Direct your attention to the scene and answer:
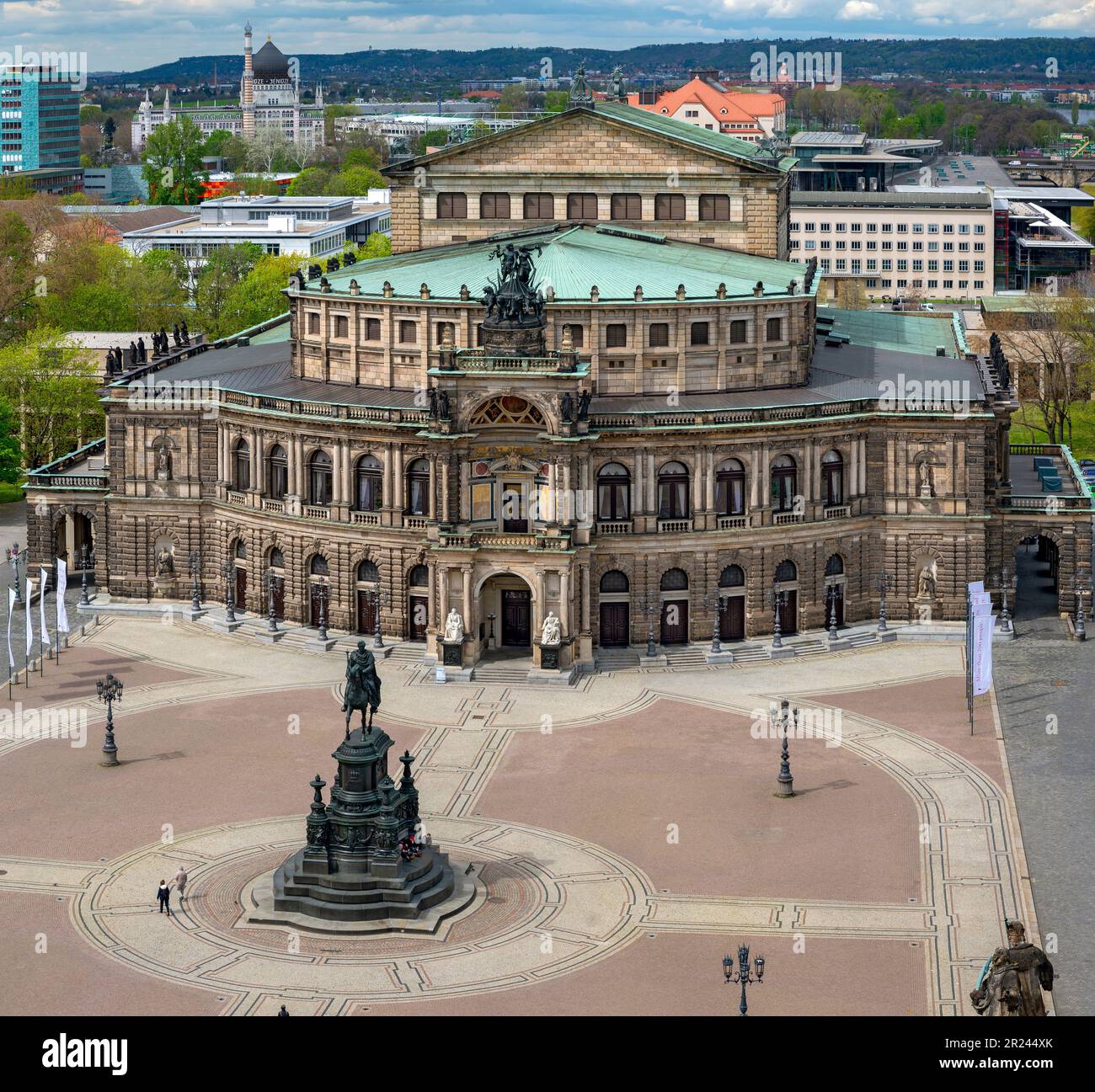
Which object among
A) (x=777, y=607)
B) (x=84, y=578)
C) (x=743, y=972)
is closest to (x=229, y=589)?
(x=84, y=578)

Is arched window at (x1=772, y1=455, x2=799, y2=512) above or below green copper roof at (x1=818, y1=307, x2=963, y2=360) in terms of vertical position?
below

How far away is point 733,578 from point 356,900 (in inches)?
1819

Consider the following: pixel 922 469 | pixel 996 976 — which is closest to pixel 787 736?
pixel 922 469

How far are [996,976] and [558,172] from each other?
265 ft

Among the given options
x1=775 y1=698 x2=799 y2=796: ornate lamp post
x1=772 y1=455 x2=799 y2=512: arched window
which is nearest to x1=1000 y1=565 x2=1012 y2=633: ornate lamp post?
x1=772 y1=455 x2=799 y2=512: arched window

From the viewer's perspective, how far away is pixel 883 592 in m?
127

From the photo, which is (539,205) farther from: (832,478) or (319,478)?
(832,478)

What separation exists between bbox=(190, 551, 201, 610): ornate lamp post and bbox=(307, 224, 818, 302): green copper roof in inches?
674

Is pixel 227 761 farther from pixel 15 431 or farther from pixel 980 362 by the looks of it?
pixel 15 431

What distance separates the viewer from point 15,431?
170m

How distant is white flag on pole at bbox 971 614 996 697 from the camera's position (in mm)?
108438

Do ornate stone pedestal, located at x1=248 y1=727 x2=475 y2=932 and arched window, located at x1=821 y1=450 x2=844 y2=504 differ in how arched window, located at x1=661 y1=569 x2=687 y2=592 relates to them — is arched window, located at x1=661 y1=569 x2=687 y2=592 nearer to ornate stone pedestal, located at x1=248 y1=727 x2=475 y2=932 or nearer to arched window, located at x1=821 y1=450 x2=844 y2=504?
arched window, located at x1=821 y1=450 x2=844 y2=504

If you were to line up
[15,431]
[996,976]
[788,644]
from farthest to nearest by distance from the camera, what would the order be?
[15,431] → [788,644] → [996,976]

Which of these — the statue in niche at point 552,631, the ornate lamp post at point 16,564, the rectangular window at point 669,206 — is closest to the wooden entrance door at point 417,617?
the statue in niche at point 552,631
